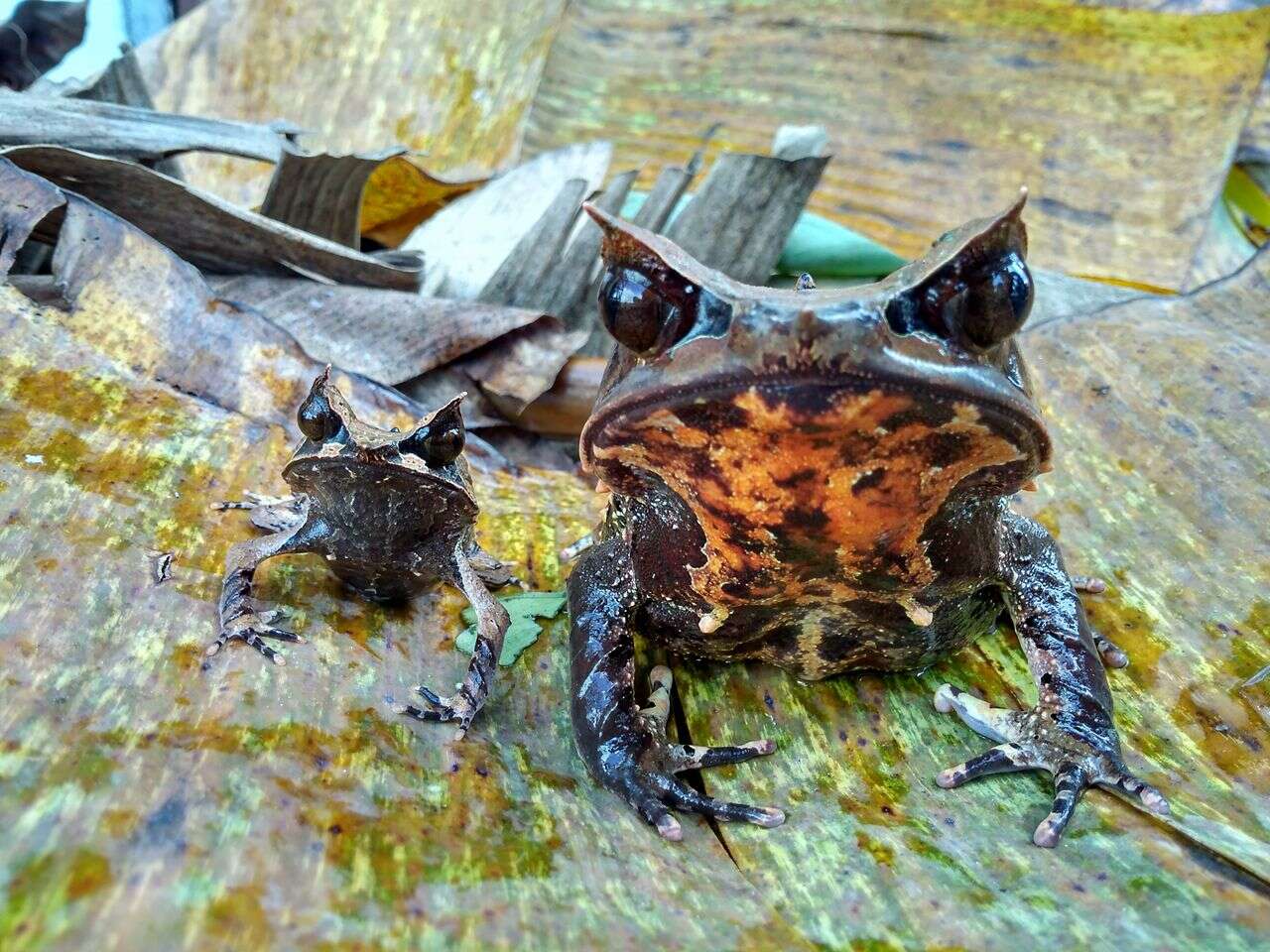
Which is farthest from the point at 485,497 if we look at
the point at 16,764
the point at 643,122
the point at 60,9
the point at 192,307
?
the point at 60,9

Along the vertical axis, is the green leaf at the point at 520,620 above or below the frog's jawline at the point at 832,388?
below

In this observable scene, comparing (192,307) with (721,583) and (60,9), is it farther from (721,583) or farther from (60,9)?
(60,9)

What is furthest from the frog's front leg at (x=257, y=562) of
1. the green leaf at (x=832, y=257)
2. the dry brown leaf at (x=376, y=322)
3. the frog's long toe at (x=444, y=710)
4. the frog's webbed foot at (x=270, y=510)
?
the green leaf at (x=832, y=257)

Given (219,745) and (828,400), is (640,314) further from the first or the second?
(219,745)

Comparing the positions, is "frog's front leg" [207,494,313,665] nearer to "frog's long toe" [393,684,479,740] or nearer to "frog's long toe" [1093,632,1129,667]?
"frog's long toe" [393,684,479,740]

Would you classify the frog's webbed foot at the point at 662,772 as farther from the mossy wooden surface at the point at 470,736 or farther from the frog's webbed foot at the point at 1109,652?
the frog's webbed foot at the point at 1109,652
